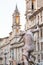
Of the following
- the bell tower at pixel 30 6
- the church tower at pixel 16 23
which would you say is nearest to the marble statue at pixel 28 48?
the bell tower at pixel 30 6

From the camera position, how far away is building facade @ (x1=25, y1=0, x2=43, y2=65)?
6438 centimetres

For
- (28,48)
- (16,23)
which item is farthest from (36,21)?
(16,23)

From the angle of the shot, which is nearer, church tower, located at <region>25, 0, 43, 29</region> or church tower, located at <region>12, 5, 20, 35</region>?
church tower, located at <region>25, 0, 43, 29</region>

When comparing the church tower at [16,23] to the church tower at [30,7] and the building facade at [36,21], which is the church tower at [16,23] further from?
the church tower at [30,7]

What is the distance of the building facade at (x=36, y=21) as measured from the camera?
211ft

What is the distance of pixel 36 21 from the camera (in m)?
70.2

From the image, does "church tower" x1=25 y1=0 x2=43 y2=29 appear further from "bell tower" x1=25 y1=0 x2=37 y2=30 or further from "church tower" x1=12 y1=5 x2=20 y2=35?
"church tower" x1=12 y1=5 x2=20 y2=35

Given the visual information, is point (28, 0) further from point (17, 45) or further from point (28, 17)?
point (17, 45)

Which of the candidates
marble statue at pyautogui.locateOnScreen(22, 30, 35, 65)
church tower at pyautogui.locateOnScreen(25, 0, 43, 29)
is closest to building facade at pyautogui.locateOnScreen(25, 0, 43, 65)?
church tower at pyautogui.locateOnScreen(25, 0, 43, 29)

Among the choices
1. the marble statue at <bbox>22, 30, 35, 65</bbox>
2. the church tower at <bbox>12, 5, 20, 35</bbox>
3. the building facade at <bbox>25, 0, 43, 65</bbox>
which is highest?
the marble statue at <bbox>22, 30, 35, 65</bbox>

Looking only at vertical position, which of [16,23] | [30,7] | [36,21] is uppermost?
[30,7]

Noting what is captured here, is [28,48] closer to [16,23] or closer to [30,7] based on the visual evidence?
[30,7]

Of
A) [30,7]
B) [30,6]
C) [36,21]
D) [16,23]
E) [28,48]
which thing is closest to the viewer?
[28,48]

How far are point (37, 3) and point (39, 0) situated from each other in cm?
83
